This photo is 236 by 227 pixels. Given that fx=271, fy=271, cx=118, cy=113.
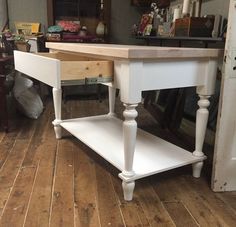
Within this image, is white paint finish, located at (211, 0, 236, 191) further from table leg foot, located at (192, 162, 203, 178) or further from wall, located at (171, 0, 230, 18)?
wall, located at (171, 0, 230, 18)

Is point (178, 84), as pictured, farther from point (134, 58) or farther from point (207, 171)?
point (207, 171)

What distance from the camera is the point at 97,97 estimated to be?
3041mm

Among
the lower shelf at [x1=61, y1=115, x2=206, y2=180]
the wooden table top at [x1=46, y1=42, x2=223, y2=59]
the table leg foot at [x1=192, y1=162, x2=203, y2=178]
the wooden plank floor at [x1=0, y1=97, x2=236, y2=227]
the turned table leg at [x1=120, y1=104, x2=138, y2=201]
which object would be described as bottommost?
the wooden plank floor at [x1=0, y1=97, x2=236, y2=227]

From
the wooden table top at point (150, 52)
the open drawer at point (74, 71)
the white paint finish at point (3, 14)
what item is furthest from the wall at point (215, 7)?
the white paint finish at point (3, 14)

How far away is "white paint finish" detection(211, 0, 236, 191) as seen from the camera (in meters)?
1.05

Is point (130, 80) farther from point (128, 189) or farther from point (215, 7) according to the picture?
point (215, 7)

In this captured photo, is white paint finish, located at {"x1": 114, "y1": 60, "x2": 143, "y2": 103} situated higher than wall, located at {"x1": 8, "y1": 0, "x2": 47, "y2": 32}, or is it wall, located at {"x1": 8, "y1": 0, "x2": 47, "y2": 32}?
wall, located at {"x1": 8, "y1": 0, "x2": 47, "y2": 32}

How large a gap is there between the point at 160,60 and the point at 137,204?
589 mm

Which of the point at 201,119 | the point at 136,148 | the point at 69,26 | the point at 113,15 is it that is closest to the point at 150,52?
the point at 201,119

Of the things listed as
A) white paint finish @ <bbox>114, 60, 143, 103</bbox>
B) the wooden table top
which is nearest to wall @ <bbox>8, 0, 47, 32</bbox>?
the wooden table top

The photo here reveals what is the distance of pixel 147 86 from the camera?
102 centimetres

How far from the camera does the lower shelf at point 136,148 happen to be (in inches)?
47.3

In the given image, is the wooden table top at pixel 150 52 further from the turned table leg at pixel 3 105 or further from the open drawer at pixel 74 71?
the turned table leg at pixel 3 105

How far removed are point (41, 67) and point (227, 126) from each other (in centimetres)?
83
